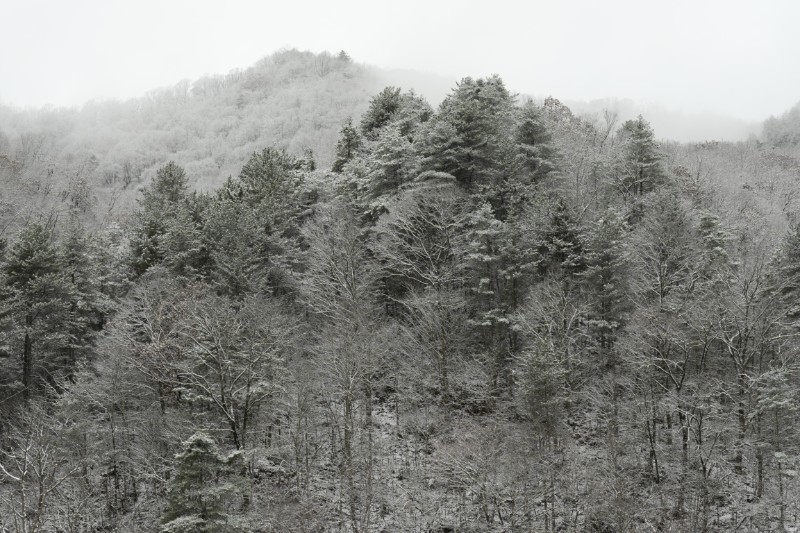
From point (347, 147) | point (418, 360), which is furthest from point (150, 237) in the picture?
point (418, 360)

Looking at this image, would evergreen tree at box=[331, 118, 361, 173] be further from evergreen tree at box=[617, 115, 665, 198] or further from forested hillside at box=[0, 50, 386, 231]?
forested hillside at box=[0, 50, 386, 231]

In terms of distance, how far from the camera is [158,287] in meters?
29.8

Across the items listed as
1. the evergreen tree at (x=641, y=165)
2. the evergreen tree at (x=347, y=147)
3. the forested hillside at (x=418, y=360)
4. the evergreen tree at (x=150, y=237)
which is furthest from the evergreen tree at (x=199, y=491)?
the evergreen tree at (x=641, y=165)

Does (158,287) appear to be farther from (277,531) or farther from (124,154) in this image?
(124,154)

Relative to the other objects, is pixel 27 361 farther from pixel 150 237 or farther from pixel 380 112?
pixel 380 112

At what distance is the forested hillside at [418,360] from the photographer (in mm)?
25031

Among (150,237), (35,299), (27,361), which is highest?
(150,237)

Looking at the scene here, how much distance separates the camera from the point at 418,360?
3130 cm

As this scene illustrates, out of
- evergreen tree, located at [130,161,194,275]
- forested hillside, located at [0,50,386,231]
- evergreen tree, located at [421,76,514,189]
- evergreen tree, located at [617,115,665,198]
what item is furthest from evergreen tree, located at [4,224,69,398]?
forested hillside, located at [0,50,386,231]

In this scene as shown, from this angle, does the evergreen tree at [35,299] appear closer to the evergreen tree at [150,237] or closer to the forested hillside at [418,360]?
the forested hillside at [418,360]

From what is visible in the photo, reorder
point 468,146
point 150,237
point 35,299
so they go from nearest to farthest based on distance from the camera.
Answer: point 35,299 → point 468,146 → point 150,237

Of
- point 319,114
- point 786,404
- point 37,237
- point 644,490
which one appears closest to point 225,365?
point 37,237

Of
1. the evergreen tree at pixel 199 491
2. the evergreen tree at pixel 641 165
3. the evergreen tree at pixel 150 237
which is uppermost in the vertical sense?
the evergreen tree at pixel 641 165

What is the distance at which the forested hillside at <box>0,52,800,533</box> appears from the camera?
25031 mm
